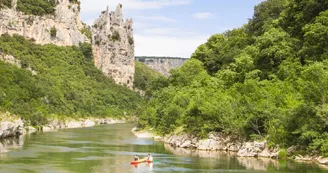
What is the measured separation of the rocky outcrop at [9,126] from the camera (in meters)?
77.6

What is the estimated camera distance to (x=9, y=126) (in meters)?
80.0

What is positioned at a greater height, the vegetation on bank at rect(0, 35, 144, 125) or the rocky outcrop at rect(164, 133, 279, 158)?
the vegetation on bank at rect(0, 35, 144, 125)

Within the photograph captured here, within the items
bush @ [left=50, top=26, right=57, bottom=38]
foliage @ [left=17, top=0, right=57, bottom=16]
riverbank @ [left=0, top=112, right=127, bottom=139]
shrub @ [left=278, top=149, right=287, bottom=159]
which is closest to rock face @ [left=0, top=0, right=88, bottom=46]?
bush @ [left=50, top=26, right=57, bottom=38]

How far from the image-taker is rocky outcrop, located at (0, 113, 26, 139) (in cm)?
7756

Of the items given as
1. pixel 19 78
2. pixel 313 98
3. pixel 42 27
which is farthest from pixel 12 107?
pixel 42 27

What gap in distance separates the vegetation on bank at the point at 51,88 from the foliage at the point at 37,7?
12467mm

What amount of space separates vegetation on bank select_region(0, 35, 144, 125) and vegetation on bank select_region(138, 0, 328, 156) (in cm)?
2990

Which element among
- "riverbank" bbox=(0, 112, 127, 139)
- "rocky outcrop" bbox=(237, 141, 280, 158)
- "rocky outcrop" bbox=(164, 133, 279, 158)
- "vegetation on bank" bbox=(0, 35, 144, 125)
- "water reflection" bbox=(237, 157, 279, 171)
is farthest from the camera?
"vegetation on bank" bbox=(0, 35, 144, 125)

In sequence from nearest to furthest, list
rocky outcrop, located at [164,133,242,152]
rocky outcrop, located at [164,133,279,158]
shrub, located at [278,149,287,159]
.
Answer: shrub, located at [278,149,287,159], rocky outcrop, located at [164,133,279,158], rocky outcrop, located at [164,133,242,152]

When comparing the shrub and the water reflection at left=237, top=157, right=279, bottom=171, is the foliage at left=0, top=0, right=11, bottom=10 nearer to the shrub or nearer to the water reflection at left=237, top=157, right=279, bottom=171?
the water reflection at left=237, top=157, right=279, bottom=171

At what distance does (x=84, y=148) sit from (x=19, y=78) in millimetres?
58087

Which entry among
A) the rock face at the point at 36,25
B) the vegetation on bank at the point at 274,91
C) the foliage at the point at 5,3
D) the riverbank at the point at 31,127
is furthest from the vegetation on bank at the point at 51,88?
the vegetation on bank at the point at 274,91

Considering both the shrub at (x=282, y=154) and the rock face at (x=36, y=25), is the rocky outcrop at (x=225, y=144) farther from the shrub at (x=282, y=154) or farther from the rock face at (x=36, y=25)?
the rock face at (x=36, y=25)

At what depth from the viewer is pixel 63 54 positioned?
618 feet
